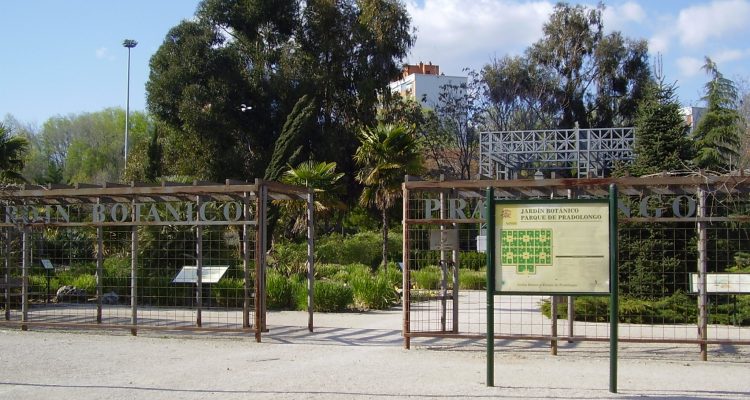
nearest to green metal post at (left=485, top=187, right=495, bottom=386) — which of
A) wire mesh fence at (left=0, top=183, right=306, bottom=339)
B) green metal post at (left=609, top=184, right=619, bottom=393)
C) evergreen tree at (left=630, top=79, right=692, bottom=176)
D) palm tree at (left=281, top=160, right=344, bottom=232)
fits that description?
green metal post at (left=609, top=184, right=619, bottom=393)

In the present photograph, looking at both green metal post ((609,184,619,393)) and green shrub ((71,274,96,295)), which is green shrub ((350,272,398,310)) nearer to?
green shrub ((71,274,96,295))

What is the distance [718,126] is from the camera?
30.4 metres

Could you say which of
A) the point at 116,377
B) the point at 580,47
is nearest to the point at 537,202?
the point at 116,377

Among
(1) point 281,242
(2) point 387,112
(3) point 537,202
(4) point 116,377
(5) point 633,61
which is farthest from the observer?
(5) point 633,61

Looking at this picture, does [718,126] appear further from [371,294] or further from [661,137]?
[371,294]

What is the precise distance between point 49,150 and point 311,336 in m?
70.8

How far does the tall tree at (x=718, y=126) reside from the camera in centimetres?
2455

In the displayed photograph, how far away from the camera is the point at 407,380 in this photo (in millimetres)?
8531

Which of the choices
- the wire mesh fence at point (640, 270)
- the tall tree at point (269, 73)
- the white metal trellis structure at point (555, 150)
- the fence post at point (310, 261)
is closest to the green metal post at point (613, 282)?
the wire mesh fence at point (640, 270)

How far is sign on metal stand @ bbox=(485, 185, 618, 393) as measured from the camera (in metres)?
7.86

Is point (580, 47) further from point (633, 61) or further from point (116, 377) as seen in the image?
point (116, 377)

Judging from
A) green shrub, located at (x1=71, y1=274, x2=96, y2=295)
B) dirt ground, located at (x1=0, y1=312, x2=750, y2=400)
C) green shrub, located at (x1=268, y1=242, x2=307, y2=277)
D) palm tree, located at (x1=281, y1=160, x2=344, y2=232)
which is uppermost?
palm tree, located at (x1=281, y1=160, x2=344, y2=232)

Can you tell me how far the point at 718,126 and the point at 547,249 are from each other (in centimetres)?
2590

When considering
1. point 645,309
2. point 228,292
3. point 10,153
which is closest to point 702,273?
point 645,309
